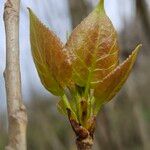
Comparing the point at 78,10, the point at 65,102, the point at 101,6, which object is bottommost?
the point at 65,102

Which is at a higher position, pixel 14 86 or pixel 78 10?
pixel 78 10

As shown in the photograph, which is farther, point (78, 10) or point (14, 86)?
point (78, 10)

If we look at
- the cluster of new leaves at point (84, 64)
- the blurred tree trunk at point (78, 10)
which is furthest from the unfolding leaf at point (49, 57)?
the blurred tree trunk at point (78, 10)

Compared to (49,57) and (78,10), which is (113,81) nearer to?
(49,57)

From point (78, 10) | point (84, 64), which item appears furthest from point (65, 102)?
point (78, 10)

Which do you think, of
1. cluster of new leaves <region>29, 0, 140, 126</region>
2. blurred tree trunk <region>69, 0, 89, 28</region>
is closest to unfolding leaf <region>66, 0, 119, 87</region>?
cluster of new leaves <region>29, 0, 140, 126</region>

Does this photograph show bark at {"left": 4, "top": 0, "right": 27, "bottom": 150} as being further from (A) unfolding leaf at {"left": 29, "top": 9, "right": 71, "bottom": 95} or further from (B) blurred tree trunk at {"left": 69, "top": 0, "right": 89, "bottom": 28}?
(B) blurred tree trunk at {"left": 69, "top": 0, "right": 89, "bottom": 28}
